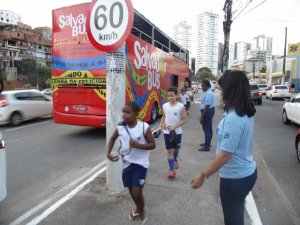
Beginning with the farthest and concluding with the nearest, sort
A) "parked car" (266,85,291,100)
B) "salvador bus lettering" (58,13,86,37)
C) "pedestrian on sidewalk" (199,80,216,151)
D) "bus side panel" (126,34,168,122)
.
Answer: "parked car" (266,85,291,100) < "bus side panel" (126,34,168,122) < "salvador bus lettering" (58,13,86,37) < "pedestrian on sidewalk" (199,80,216,151)

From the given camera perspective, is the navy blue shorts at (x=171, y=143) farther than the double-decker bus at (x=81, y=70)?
No

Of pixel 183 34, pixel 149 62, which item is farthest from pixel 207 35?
pixel 149 62

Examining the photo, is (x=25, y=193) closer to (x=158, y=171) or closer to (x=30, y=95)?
(x=158, y=171)

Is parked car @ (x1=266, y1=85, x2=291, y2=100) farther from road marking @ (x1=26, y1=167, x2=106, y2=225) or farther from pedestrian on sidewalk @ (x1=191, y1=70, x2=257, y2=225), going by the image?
pedestrian on sidewalk @ (x1=191, y1=70, x2=257, y2=225)

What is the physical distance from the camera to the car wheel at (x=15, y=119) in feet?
36.9

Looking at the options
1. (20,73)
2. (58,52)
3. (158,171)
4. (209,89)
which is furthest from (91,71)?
(20,73)

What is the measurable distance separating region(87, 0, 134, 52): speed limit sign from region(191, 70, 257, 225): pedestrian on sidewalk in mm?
2115

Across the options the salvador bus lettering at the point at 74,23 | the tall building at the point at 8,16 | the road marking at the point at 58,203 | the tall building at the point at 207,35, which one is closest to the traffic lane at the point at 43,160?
the road marking at the point at 58,203

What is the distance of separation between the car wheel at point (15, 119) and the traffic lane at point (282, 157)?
29.6 ft

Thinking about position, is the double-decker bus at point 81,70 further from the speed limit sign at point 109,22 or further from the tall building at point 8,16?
the tall building at point 8,16

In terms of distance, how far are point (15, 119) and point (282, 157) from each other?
9.69m

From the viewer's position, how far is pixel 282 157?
6.99 meters

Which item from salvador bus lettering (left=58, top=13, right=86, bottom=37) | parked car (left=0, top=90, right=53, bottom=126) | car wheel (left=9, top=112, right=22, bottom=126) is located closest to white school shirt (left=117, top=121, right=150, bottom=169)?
salvador bus lettering (left=58, top=13, right=86, bottom=37)

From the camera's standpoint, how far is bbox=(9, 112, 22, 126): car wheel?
11232mm
